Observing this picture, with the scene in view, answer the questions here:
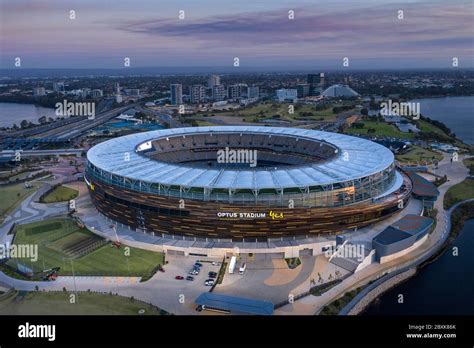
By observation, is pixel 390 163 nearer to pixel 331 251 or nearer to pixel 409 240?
pixel 409 240

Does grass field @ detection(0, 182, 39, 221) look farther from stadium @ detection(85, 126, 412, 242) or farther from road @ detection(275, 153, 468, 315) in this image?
road @ detection(275, 153, 468, 315)

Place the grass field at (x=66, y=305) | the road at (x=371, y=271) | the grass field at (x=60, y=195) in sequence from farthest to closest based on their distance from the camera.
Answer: the grass field at (x=60, y=195) → the road at (x=371, y=271) → the grass field at (x=66, y=305)

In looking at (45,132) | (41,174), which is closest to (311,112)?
(45,132)

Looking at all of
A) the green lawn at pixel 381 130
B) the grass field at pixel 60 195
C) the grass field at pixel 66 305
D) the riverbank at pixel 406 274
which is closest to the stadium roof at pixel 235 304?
the grass field at pixel 66 305

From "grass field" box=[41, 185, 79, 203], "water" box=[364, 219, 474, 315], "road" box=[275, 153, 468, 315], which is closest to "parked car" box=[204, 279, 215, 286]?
"road" box=[275, 153, 468, 315]

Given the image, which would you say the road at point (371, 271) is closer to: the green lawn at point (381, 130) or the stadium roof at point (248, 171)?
the stadium roof at point (248, 171)

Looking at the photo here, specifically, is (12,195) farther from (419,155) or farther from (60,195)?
(419,155)
